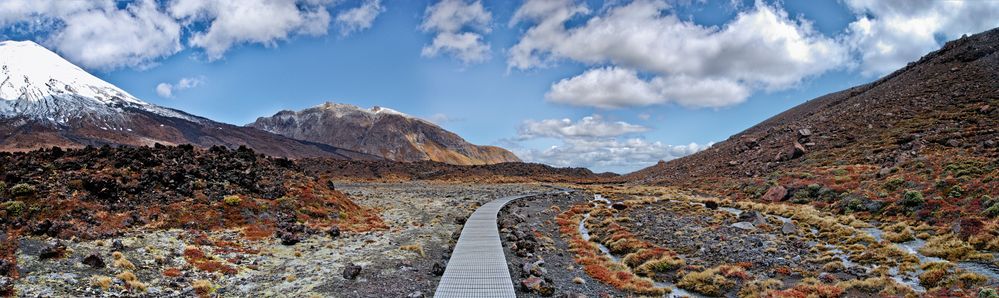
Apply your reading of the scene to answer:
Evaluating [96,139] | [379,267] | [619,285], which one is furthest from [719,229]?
[96,139]

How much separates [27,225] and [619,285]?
70.5ft

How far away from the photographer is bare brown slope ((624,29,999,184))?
4166cm

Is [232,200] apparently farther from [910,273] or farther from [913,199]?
[913,199]

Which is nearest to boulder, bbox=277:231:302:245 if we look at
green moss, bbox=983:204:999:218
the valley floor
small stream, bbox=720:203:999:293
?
the valley floor

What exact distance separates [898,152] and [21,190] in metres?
59.0

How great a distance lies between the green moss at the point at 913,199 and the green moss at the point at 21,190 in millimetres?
42807

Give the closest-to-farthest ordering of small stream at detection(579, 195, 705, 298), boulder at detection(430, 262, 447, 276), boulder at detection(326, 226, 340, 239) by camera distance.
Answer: small stream at detection(579, 195, 705, 298)
boulder at detection(430, 262, 447, 276)
boulder at detection(326, 226, 340, 239)

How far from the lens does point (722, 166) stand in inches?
2798

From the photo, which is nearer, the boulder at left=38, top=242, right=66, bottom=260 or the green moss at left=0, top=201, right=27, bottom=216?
the boulder at left=38, top=242, right=66, bottom=260

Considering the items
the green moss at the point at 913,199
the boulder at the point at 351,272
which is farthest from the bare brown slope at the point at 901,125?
the boulder at the point at 351,272

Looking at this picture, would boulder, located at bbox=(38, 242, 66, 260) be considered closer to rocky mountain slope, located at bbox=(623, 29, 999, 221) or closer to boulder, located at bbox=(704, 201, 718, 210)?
rocky mountain slope, located at bbox=(623, 29, 999, 221)

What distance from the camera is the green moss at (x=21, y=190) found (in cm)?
1872

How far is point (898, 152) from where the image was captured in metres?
40.5

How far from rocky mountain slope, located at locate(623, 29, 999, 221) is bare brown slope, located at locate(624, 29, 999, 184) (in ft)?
0.42
